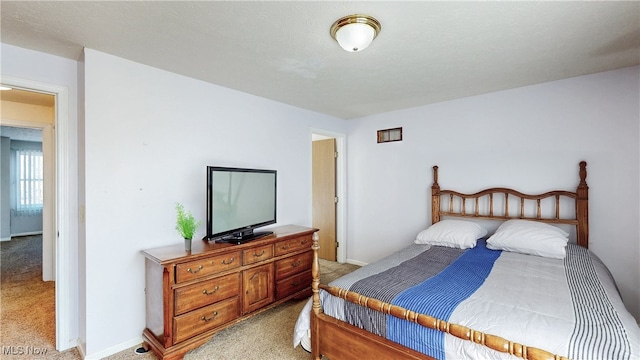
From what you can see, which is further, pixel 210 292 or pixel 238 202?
pixel 238 202

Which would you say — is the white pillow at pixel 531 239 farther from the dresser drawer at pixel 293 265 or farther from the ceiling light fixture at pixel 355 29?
the ceiling light fixture at pixel 355 29

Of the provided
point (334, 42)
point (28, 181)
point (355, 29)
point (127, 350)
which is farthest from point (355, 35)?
point (28, 181)

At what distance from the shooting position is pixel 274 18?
1.71 meters

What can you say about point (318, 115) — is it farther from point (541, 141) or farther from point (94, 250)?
point (94, 250)

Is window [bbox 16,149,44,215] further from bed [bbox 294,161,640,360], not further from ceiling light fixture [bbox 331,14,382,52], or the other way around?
ceiling light fixture [bbox 331,14,382,52]

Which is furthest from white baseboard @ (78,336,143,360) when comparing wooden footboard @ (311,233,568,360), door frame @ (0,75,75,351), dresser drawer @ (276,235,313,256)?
wooden footboard @ (311,233,568,360)

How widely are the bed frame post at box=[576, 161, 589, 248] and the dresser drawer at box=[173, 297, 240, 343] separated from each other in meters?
3.35

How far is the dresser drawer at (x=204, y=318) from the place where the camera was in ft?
7.00

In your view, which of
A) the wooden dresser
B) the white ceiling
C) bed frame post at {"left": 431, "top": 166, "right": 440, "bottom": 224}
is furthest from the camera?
bed frame post at {"left": 431, "top": 166, "right": 440, "bottom": 224}

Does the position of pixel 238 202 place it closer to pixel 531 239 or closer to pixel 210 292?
pixel 210 292

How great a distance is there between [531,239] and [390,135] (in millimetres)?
2190

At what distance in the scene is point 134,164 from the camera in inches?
93.7

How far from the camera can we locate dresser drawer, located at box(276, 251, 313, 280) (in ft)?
9.63

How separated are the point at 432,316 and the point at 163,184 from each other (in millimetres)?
2391
